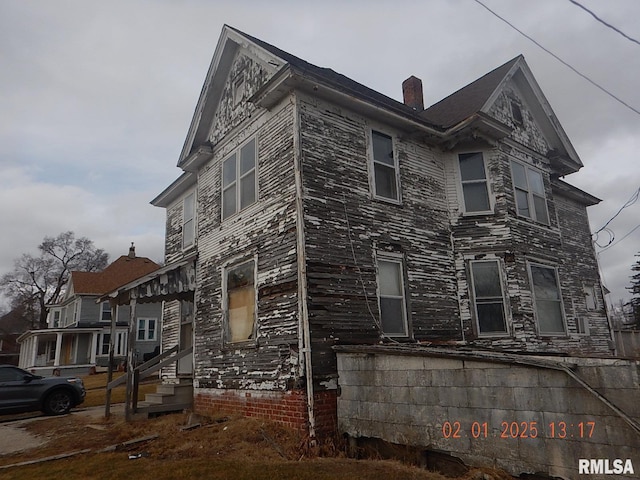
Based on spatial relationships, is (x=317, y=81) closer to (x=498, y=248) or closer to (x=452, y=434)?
(x=498, y=248)

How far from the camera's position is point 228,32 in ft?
40.7

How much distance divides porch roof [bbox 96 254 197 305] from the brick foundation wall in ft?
A: 11.1

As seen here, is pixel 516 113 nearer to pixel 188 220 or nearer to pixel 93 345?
pixel 188 220

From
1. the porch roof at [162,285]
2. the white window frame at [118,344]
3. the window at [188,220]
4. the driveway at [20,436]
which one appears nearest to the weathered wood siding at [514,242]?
the porch roof at [162,285]

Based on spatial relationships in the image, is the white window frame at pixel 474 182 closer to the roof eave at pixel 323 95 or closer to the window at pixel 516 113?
the roof eave at pixel 323 95

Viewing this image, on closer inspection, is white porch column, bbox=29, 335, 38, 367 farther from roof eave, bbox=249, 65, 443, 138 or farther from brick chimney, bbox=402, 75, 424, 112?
roof eave, bbox=249, 65, 443, 138

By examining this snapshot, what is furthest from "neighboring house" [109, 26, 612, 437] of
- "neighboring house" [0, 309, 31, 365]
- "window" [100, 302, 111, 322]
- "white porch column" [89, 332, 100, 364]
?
"neighboring house" [0, 309, 31, 365]

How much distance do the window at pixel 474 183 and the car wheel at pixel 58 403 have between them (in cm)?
1316

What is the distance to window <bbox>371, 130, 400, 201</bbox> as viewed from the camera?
10992 mm

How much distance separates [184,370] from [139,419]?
2.69 m

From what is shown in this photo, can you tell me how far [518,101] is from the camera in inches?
560

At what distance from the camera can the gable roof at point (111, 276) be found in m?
36.6

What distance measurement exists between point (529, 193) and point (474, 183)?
6.28ft

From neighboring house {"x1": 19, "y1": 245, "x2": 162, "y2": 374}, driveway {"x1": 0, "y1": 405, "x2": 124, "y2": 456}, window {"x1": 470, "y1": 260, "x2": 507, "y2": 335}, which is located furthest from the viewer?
neighboring house {"x1": 19, "y1": 245, "x2": 162, "y2": 374}
